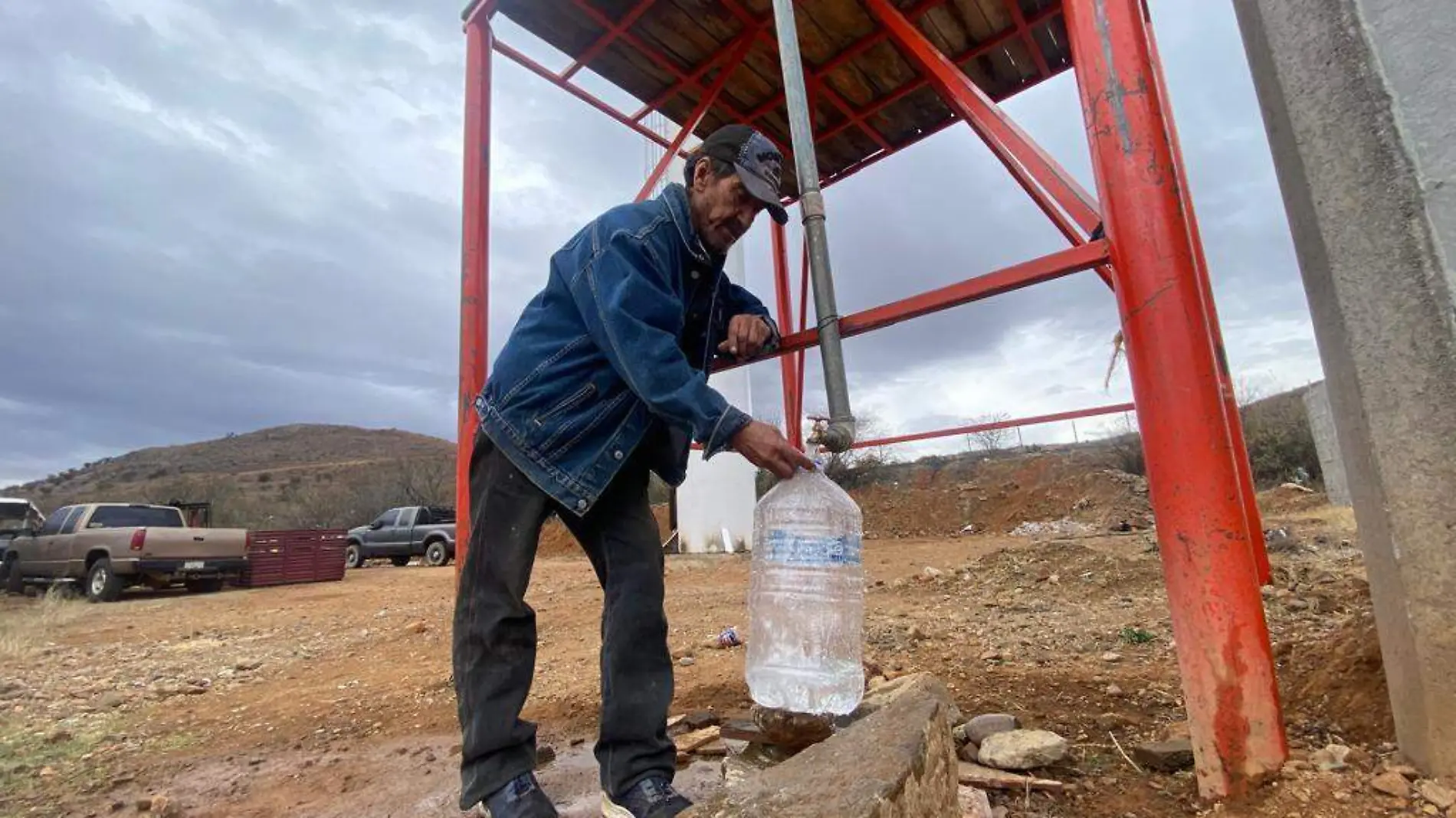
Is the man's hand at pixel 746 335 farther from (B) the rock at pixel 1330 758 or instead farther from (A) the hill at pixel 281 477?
(A) the hill at pixel 281 477

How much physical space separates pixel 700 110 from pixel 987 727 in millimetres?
3684

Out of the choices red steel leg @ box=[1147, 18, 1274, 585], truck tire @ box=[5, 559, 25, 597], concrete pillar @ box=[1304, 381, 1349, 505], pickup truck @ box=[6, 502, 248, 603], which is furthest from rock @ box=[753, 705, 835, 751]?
truck tire @ box=[5, 559, 25, 597]

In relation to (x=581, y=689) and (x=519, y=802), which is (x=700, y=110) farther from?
(x=519, y=802)

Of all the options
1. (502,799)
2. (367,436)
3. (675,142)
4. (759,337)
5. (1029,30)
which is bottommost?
(502,799)

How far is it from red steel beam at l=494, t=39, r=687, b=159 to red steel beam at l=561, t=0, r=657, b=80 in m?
0.06

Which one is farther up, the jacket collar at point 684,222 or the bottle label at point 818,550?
the jacket collar at point 684,222

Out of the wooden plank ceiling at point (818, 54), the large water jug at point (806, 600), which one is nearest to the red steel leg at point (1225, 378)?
the wooden plank ceiling at point (818, 54)

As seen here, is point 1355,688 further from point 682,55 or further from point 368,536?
point 368,536

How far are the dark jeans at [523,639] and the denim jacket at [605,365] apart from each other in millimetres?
130

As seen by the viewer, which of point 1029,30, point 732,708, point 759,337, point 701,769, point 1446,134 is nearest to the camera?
point 1446,134

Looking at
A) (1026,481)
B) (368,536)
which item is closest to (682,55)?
(1026,481)

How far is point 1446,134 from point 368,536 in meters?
19.4

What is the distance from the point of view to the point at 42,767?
2.64 m

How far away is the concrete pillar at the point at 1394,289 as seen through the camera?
1.20 meters
